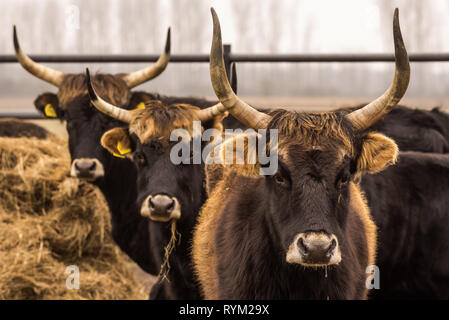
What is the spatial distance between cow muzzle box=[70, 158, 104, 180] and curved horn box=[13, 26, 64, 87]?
1.01m

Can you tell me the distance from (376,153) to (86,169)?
2.47 meters

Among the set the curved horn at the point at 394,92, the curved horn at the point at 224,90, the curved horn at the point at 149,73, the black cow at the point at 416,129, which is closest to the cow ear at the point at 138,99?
the curved horn at the point at 149,73

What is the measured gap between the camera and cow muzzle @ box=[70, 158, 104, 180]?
4984mm

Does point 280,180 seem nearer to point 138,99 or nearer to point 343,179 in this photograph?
point 343,179

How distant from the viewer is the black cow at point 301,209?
306cm

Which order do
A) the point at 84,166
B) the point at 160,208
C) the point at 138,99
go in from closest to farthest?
the point at 160,208 < the point at 84,166 < the point at 138,99

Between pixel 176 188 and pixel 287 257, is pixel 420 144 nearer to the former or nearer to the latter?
pixel 176 188

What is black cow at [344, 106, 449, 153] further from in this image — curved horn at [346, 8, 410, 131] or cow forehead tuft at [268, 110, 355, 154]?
cow forehead tuft at [268, 110, 355, 154]

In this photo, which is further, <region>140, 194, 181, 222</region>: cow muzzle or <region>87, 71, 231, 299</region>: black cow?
<region>87, 71, 231, 299</region>: black cow

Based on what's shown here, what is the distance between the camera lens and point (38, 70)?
578 cm

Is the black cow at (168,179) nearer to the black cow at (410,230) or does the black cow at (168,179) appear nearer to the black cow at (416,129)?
the black cow at (410,230)

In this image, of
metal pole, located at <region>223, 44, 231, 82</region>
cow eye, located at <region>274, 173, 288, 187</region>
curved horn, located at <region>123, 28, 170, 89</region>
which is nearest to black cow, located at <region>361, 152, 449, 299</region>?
cow eye, located at <region>274, 173, 288, 187</region>
